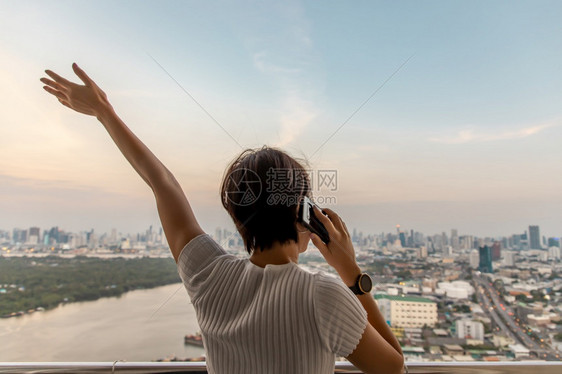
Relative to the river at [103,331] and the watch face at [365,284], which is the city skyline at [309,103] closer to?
the river at [103,331]

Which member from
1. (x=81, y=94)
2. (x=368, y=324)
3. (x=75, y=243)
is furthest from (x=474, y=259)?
(x=75, y=243)

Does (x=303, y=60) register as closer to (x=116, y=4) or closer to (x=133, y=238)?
(x=116, y=4)

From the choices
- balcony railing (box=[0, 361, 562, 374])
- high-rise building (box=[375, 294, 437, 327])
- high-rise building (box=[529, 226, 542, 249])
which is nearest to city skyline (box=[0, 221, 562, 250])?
high-rise building (box=[529, 226, 542, 249])

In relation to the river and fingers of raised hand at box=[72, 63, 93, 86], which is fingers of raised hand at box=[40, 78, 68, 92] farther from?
the river

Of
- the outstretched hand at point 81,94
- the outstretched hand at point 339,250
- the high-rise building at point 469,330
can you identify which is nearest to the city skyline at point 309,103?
the high-rise building at point 469,330

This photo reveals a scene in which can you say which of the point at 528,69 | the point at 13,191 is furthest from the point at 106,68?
the point at 528,69

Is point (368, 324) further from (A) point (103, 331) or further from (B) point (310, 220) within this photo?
(A) point (103, 331)
